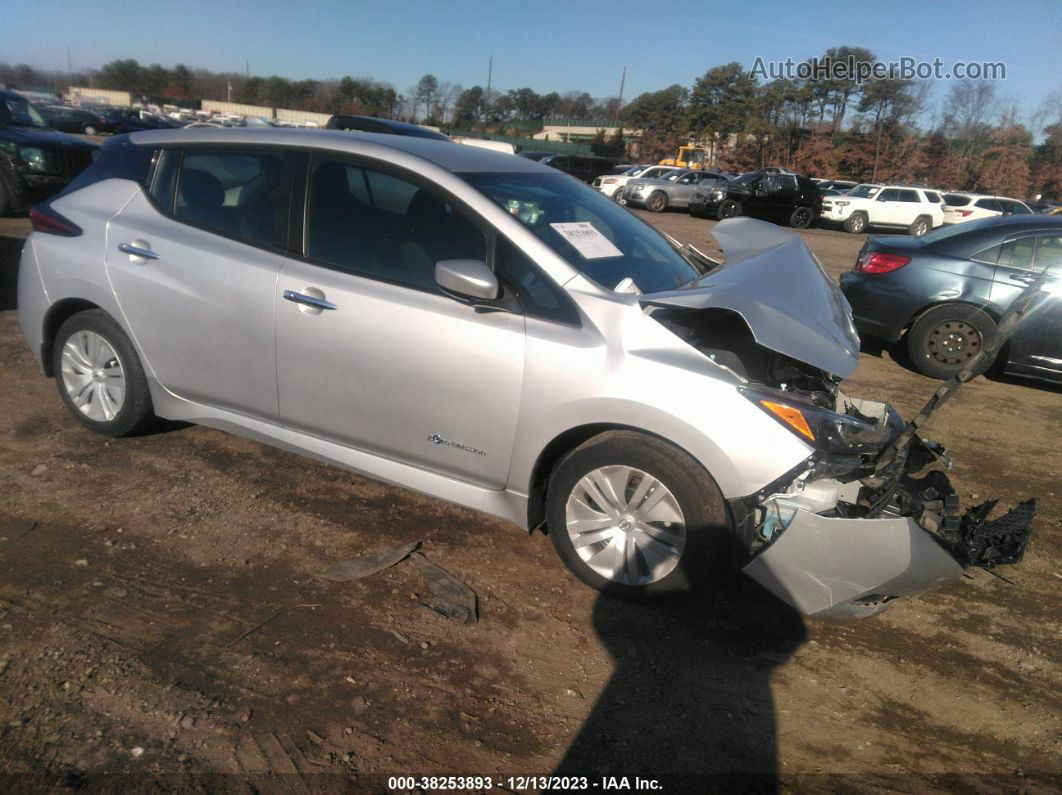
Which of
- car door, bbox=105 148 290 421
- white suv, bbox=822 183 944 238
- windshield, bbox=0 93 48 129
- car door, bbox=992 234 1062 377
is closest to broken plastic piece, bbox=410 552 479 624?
car door, bbox=105 148 290 421

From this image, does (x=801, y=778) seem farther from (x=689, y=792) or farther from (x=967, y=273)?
(x=967, y=273)

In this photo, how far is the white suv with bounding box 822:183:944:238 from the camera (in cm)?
2620

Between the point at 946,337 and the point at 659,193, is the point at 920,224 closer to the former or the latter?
the point at 659,193

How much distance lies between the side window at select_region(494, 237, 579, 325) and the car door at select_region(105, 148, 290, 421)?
1.11 meters

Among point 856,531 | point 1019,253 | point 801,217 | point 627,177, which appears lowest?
point 801,217

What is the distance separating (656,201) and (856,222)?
22.3ft

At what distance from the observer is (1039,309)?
6.30 metres

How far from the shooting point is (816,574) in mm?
2857

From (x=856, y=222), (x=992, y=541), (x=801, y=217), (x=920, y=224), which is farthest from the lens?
(x=856, y=222)

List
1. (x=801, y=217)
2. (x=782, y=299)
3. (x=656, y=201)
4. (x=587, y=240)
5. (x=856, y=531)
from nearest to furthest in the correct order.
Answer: (x=856, y=531), (x=782, y=299), (x=587, y=240), (x=801, y=217), (x=656, y=201)

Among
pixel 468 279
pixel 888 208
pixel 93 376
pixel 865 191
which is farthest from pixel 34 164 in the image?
pixel 865 191

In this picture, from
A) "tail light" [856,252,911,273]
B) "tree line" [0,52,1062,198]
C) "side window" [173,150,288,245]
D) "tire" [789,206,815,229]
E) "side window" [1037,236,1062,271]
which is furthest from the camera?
"tree line" [0,52,1062,198]

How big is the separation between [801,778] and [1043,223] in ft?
20.4

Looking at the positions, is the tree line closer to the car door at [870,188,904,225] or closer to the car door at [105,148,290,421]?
the car door at [870,188,904,225]
